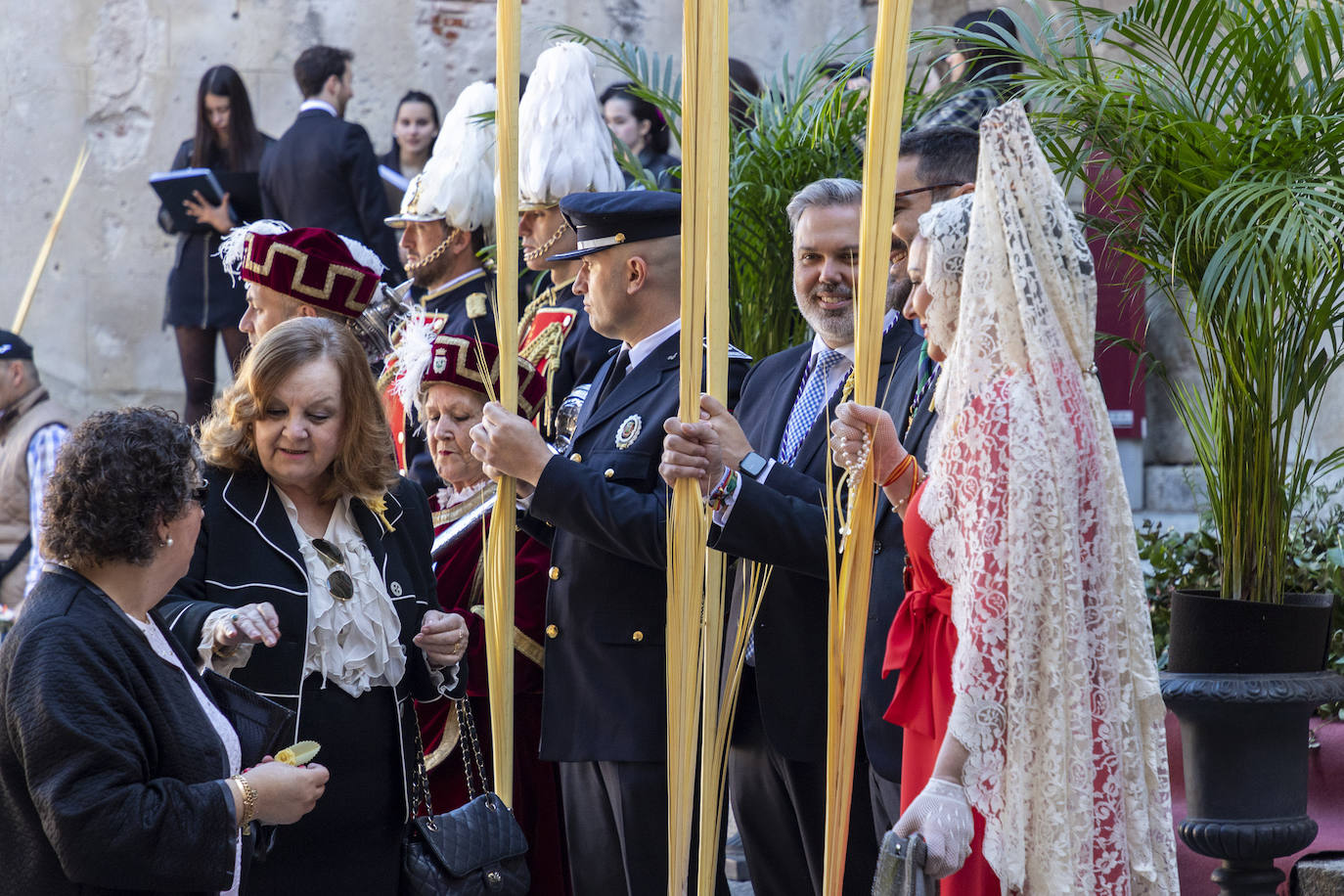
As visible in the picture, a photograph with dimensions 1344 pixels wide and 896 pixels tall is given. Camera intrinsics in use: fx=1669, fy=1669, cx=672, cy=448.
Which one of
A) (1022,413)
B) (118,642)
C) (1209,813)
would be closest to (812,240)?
(1022,413)

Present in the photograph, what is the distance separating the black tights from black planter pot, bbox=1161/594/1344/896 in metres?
5.44

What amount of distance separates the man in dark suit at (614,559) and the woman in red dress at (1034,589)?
0.91 m

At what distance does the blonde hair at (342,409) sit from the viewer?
2959mm

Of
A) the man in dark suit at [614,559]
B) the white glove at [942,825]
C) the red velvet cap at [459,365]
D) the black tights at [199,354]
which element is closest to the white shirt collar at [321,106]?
the black tights at [199,354]

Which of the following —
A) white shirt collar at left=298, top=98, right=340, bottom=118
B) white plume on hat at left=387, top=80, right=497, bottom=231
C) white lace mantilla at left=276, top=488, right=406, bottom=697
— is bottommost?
white lace mantilla at left=276, top=488, right=406, bottom=697

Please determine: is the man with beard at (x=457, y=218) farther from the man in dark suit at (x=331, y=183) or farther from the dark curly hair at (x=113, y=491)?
the dark curly hair at (x=113, y=491)

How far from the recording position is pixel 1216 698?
3.39 m

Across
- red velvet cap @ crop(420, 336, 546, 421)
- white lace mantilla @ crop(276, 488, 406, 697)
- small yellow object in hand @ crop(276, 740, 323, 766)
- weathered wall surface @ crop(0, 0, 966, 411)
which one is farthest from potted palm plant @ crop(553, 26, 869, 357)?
weathered wall surface @ crop(0, 0, 966, 411)

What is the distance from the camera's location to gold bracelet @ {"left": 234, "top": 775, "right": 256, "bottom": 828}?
2.26m

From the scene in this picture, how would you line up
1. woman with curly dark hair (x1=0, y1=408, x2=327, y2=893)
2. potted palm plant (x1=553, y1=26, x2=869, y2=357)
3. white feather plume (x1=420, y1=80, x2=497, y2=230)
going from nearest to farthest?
woman with curly dark hair (x1=0, y1=408, x2=327, y2=893), potted palm plant (x1=553, y1=26, x2=869, y2=357), white feather plume (x1=420, y1=80, x2=497, y2=230)

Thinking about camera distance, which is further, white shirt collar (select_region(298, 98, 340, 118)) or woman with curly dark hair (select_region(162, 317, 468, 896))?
white shirt collar (select_region(298, 98, 340, 118))

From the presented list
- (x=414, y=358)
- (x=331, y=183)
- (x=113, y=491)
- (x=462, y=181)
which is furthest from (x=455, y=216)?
(x=113, y=491)

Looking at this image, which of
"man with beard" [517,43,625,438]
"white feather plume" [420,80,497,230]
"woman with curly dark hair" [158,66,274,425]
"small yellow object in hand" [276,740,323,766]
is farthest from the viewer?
"woman with curly dark hair" [158,66,274,425]

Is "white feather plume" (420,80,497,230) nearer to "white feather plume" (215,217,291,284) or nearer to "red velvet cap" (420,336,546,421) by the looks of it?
"white feather plume" (215,217,291,284)
